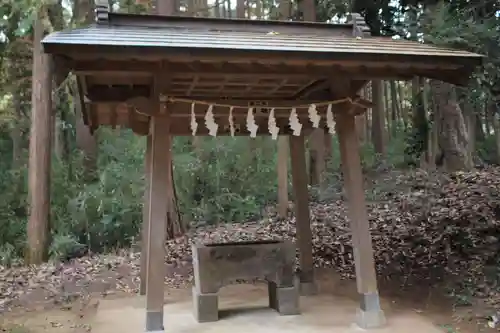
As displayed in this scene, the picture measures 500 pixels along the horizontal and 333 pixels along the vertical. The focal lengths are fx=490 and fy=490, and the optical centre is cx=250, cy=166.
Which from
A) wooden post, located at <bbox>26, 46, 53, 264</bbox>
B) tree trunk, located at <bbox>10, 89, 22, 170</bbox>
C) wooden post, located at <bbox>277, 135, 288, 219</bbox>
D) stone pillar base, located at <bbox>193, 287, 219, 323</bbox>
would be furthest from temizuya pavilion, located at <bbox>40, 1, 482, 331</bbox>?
tree trunk, located at <bbox>10, 89, 22, 170</bbox>

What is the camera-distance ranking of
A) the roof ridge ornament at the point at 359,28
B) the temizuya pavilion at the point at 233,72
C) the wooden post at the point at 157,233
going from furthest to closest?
the roof ridge ornament at the point at 359,28
the wooden post at the point at 157,233
the temizuya pavilion at the point at 233,72

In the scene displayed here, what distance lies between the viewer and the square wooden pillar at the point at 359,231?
4973mm

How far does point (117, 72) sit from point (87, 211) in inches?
261

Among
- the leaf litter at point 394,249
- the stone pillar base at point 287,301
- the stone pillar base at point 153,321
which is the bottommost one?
the leaf litter at point 394,249

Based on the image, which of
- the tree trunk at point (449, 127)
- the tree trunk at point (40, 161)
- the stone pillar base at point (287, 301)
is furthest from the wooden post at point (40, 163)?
the tree trunk at point (449, 127)

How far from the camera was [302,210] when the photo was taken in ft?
21.9

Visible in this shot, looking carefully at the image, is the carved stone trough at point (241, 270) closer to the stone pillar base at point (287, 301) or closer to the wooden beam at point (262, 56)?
the stone pillar base at point (287, 301)

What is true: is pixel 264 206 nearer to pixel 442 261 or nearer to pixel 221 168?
pixel 221 168

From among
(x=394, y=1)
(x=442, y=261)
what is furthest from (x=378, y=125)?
(x=442, y=261)

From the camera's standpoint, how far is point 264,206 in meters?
12.5

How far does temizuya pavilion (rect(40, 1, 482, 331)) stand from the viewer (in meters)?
4.21

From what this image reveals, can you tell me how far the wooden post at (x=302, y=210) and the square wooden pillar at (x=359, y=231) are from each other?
1.41m

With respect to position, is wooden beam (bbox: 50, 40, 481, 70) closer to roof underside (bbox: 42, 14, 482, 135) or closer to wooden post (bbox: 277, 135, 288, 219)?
roof underside (bbox: 42, 14, 482, 135)

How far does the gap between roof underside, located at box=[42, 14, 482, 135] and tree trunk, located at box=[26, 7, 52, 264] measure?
4.30 m
